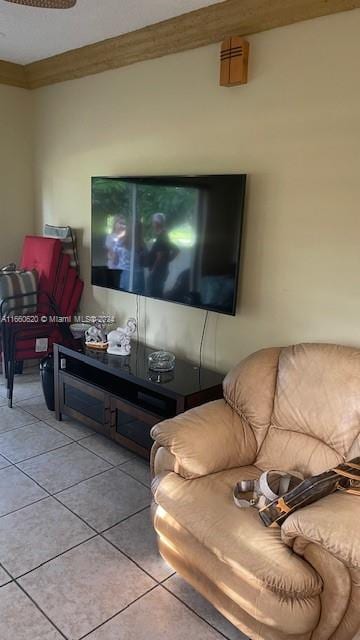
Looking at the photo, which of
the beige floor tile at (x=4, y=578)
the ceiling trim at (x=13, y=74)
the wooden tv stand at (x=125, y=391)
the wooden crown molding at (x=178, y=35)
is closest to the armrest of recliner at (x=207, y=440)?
the wooden tv stand at (x=125, y=391)

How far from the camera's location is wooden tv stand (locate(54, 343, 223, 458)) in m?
2.62

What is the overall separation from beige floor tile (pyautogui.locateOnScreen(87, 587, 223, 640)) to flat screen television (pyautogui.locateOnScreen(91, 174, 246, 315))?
4.72 ft

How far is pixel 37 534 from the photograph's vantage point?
7.30 feet

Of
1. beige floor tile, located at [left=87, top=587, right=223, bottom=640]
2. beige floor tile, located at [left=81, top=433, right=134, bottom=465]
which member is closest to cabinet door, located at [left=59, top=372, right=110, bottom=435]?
beige floor tile, located at [left=81, top=433, right=134, bottom=465]

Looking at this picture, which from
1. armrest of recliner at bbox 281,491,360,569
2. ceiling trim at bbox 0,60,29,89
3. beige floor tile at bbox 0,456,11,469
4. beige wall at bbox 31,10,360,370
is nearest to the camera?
armrest of recliner at bbox 281,491,360,569

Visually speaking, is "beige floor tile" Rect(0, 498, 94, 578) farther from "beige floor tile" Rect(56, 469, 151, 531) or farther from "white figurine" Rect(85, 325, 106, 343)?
"white figurine" Rect(85, 325, 106, 343)

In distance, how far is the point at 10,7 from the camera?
9.23 ft

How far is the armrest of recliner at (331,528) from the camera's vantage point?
1.45 metres

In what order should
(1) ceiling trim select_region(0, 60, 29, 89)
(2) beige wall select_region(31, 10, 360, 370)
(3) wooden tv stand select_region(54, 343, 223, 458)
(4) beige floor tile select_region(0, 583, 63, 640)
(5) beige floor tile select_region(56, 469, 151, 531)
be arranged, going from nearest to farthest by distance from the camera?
(4) beige floor tile select_region(0, 583, 63, 640)
(2) beige wall select_region(31, 10, 360, 370)
(5) beige floor tile select_region(56, 469, 151, 531)
(3) wooden tv stand select_region(54, 343, 223, 458)
(1) ceiling trim select_region(0, 60, 29, 89)

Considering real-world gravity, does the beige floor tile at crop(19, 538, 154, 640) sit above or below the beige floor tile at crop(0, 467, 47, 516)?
below

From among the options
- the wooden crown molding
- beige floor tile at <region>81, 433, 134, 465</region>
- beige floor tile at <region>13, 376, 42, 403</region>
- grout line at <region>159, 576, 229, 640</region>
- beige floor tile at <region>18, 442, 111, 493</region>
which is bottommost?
grout line at <region>159, 576, 229, 640</region>

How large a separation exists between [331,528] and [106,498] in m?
1.36

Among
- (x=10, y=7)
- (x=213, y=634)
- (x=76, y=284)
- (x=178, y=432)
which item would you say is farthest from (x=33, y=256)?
(x=213, y=634)

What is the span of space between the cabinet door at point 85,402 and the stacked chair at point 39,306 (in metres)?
0.40
